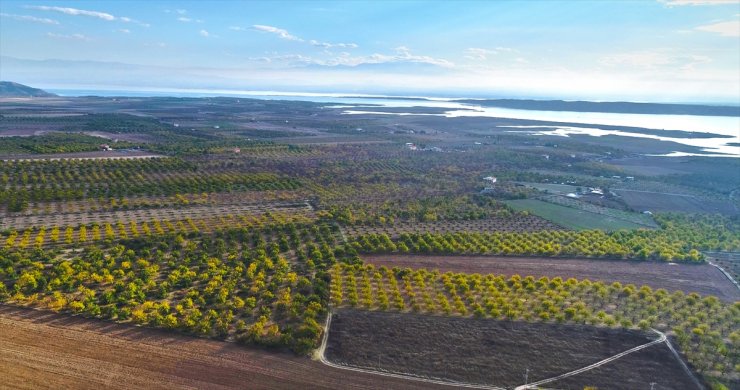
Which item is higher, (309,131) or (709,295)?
(309,131)

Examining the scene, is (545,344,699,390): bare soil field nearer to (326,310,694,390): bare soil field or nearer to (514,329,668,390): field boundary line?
(326,310,694,390): bare soil field

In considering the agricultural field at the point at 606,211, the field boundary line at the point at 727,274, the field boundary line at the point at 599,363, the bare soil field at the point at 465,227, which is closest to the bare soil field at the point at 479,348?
the field boundary line at the point at 599,363

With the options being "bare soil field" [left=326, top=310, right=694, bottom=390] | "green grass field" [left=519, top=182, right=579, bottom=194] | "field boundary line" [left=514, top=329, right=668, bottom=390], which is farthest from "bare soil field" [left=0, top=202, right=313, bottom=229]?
"green grass field" [left=519, top=182, right=579, bottom=194]

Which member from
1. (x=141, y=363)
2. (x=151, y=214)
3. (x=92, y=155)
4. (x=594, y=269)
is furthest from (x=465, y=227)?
(x=92, y=155)

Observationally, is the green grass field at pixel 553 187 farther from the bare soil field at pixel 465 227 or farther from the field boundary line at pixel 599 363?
the field boundary line at pixel 599 363

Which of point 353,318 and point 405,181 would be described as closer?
point 353,318

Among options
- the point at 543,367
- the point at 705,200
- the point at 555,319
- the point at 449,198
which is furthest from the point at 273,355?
the point at 705,200

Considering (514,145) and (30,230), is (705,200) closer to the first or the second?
(514,145)
